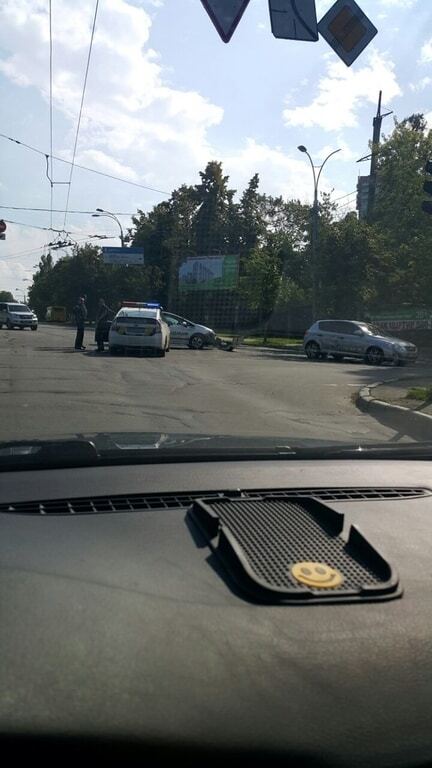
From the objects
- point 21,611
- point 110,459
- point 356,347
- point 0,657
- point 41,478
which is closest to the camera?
point 0,657

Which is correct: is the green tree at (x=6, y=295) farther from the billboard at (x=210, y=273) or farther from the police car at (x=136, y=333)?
the police car at (x=136, y=333)

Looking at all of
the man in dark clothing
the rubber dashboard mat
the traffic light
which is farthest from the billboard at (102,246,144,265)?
the rubber dashboard mat

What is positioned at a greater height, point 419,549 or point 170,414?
point 419,549

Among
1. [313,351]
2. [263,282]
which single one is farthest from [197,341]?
[263,282]

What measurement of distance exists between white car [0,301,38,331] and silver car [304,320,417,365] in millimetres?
21371

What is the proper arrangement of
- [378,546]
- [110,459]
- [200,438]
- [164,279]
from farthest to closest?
[164,279], [200,438], [110,459], [378,546]

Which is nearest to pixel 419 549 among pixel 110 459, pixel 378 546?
pixel 378 546

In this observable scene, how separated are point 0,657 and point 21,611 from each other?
0.50 ft

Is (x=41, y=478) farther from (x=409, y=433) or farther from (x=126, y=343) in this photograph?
(x=126, y=343)

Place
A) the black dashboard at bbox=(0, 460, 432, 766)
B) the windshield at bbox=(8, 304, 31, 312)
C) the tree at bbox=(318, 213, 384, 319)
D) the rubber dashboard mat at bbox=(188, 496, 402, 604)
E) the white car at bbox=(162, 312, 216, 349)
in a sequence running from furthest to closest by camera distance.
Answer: the windshield at bbox=(8, 304, 31, 312), the tree at bbox=(318, 213, 384, 319), the white car at bbox=(162, 312, 216, 349), the rubber dashboard mat at bbox=(188, 496, 402, 604), the black dashboard at bbox=(0, 460, 432, 766)

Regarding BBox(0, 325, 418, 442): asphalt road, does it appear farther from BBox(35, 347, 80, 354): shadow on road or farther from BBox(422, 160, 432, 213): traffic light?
BBox(422, 160, 432, 213): traffic light

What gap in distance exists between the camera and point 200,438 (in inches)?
148

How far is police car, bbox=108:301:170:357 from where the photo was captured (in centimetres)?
2067

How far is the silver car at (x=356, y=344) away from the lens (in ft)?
80.4
